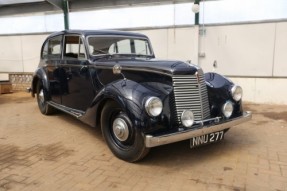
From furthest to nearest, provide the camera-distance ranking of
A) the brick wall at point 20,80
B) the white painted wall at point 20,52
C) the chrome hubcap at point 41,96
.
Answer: the brick wall at point 20,80 < the white painted wall at point 20,52 < the chrome hubcap at point 41,96

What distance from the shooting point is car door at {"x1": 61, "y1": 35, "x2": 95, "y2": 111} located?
4342 millimetres

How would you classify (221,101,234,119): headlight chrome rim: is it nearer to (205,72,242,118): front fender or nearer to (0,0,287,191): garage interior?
(205,72,242,118): front fender

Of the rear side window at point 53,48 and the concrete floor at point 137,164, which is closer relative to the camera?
the concrete floor at point 137,164

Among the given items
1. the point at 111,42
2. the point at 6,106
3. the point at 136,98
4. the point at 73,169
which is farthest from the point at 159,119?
the point at 6,106

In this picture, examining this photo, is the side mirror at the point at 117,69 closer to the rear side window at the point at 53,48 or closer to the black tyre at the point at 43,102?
the rear side window at the point at 53,48

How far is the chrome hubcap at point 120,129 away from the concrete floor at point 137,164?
0.33m

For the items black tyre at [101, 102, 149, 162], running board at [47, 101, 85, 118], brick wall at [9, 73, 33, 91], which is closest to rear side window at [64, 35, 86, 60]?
running board at [47, 101, 85, 118]

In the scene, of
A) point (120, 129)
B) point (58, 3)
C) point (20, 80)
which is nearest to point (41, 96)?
point (120, 129)

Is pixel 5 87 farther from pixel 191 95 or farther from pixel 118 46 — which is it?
pixel 191 95

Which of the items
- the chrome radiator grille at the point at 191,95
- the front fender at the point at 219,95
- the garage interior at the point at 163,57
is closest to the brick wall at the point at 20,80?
the garage interior at the point at 163,57

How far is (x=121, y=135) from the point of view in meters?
3.44

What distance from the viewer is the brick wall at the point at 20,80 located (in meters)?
9.92

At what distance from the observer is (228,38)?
731 centimetres

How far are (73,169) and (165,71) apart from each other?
5.38 ft
